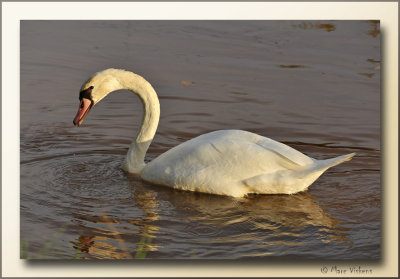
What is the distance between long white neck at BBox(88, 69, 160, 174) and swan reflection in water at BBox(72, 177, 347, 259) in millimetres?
381

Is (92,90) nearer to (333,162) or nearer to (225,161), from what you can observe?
(225,161)

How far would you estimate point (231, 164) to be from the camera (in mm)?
→ 7355

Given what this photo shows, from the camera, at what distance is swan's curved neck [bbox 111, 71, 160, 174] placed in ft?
26.0

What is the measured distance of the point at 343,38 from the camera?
7.80 meters

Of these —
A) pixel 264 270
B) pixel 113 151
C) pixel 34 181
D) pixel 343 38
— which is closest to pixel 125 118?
pixel 113 151

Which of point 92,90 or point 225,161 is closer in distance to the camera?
point 225,161

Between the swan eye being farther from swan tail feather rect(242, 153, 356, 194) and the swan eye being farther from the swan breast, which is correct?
swan tail feather rect(242, 153, 356, 194)

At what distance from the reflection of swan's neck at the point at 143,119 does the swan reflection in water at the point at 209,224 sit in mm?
364

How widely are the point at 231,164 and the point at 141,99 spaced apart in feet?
3.61

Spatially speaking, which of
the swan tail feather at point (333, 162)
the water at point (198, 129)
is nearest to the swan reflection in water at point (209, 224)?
the water at point (198, 129)

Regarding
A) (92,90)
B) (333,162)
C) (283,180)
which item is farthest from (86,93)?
(333,162)

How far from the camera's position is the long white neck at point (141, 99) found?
7789 mm

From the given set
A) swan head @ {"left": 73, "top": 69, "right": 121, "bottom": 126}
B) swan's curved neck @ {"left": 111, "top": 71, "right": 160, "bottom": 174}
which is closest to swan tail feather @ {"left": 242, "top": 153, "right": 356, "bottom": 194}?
swan's curved neck @ {"left": 111, "top": 71, "right": 160, "bottom": 174}

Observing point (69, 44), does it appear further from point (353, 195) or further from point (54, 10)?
point (353, 195)
